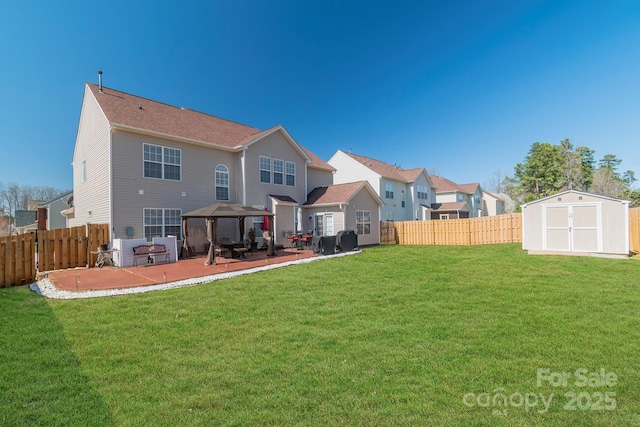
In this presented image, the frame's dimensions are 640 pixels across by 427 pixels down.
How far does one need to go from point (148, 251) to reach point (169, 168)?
4596 mm

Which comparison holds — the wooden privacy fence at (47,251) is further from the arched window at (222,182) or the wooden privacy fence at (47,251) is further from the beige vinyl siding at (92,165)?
the arched window at (222,182)

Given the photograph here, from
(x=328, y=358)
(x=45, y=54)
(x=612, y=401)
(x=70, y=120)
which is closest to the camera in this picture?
(x=612, y=401)

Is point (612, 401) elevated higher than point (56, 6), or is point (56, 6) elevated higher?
point (56, 6)

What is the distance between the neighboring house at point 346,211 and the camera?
57.4 feet

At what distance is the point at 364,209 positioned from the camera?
62.4ft

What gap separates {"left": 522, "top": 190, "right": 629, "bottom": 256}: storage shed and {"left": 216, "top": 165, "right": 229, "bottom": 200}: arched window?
1568 cm

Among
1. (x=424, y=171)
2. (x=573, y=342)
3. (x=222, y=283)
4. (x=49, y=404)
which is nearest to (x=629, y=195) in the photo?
(x=424, y=171)

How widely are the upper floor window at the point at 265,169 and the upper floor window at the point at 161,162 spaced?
458 centimetres

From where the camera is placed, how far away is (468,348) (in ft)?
12.1

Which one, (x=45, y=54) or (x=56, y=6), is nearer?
(x=56, y=6)

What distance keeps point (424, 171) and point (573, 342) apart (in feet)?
108

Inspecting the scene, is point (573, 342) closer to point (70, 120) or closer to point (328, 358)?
point (328, 358)

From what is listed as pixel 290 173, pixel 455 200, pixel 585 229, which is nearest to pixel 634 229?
pixel 585 229

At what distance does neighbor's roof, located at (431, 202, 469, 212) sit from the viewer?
36.2 meters
